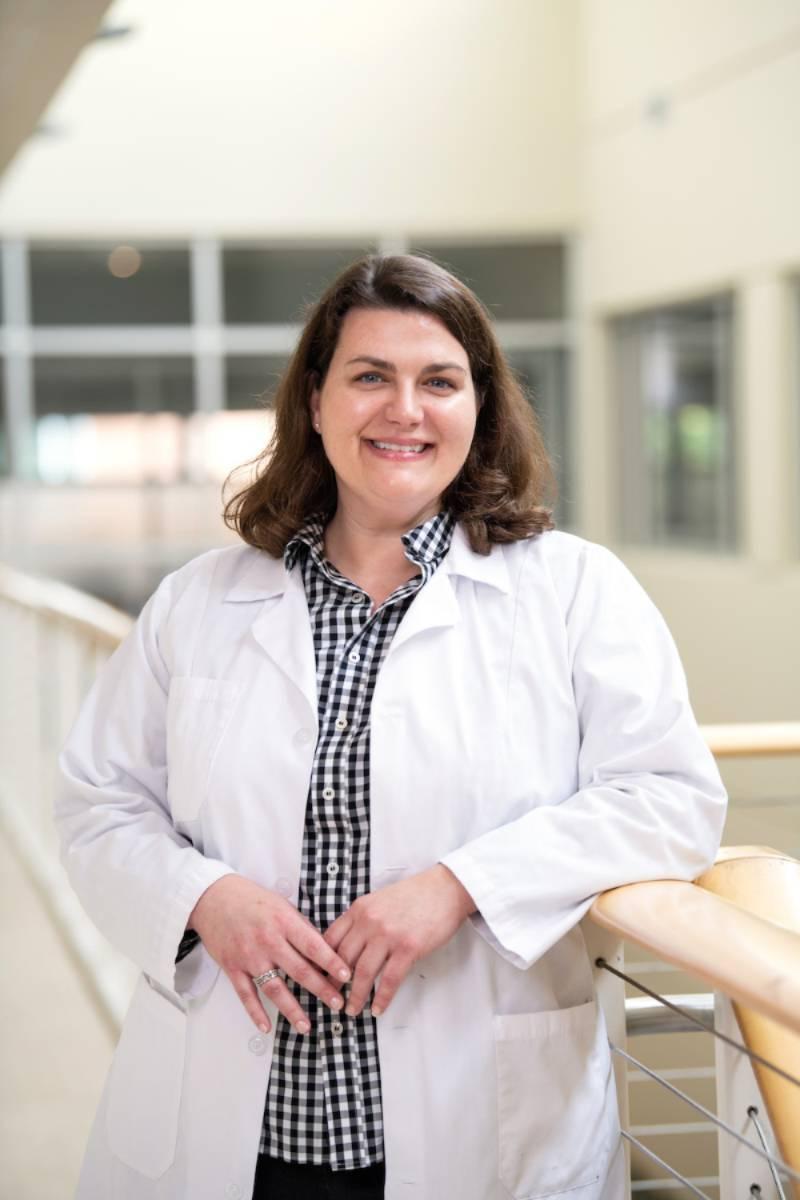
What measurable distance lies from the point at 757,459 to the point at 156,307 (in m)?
4.46

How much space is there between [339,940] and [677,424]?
26.3 feet

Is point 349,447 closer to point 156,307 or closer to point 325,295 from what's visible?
point 325,295

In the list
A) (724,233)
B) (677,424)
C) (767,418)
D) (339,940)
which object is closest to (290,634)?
(339,940)

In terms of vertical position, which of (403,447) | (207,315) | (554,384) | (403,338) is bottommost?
(403,447)

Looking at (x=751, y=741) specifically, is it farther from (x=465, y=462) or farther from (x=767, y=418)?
(x=767, y=418)

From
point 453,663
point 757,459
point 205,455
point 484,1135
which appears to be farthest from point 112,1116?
point 205,455

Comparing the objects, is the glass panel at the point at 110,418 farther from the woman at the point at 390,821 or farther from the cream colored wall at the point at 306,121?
the woman at the point at 390,821

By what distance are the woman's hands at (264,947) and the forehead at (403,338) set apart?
0.63 metres

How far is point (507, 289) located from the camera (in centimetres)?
1052

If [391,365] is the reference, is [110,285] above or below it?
above

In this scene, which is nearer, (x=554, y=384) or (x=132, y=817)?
(x=132, y=817)

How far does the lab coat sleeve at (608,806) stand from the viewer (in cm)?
150

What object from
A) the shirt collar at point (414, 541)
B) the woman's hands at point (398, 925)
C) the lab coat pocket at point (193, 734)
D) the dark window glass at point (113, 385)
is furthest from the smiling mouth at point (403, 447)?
the dark window glass at point (113, 385)

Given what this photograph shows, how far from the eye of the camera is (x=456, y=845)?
5.24 feet
